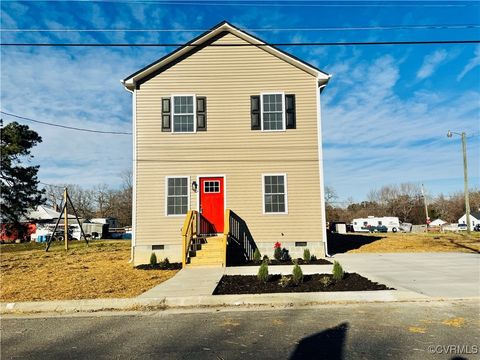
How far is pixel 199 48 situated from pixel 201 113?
8.54 ft

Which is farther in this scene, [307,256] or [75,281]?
[307,256]

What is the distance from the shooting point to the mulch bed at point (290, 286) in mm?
7488

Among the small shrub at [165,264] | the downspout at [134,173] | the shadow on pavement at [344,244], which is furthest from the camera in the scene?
the shadow on pavement at [344,244]

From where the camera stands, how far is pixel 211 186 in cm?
1367

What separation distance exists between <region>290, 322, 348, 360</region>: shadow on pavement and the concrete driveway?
326 centimetres

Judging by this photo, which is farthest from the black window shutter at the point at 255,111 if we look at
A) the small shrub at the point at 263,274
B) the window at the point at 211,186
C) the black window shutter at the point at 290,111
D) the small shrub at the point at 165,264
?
the small shrub at the point at 263,274

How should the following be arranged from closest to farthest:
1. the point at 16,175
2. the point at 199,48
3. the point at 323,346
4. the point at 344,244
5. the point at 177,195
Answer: the point at 323,346 → the point at 177,195 → the point at 199,48 → the point at 344,244 → the point at 16,175

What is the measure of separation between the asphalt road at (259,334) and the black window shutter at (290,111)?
854cm

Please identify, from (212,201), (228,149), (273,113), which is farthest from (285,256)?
(273,113)

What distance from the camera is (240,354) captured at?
4227mm

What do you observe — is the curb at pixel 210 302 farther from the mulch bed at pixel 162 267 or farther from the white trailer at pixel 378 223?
the white trailer at pixel 378 223

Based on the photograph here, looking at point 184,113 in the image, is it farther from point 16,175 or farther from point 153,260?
point 16,175

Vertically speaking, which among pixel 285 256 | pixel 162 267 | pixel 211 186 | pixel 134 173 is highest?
pixel 134 173

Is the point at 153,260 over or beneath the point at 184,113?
beneath
